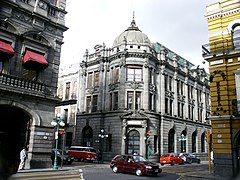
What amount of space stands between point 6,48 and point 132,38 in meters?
23.7

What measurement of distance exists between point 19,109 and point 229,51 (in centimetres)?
1736

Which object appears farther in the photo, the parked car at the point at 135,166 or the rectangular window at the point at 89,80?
the rectangular window at the point at 89,80

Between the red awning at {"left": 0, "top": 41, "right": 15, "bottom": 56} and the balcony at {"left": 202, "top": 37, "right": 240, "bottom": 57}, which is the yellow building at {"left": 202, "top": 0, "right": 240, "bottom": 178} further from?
the red awning at {"left": 0, "top": 41, "right": 15, "bottom": 56}

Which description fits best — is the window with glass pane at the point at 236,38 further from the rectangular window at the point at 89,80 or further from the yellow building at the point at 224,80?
the rectangular window at the point at 89,80

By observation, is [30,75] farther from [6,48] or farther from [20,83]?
[6,48]

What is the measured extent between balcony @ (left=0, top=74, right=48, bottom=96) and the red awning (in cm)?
177

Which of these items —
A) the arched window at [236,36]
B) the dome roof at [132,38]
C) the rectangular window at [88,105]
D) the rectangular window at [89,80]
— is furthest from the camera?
the rectangular window at [89,80]

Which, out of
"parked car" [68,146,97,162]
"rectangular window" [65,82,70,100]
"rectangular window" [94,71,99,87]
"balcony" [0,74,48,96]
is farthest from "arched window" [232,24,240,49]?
"rectangular window" [65,82,70,100]

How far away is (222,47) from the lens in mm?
19688

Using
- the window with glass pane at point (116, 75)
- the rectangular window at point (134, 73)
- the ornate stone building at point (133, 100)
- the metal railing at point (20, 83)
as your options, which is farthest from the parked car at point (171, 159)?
the metal railing at point (20, 83)

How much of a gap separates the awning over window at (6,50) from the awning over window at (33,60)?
1350mm

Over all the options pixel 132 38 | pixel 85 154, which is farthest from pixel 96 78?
pixel 85 154

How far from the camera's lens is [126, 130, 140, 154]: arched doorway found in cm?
3397

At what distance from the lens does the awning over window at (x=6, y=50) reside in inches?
698
